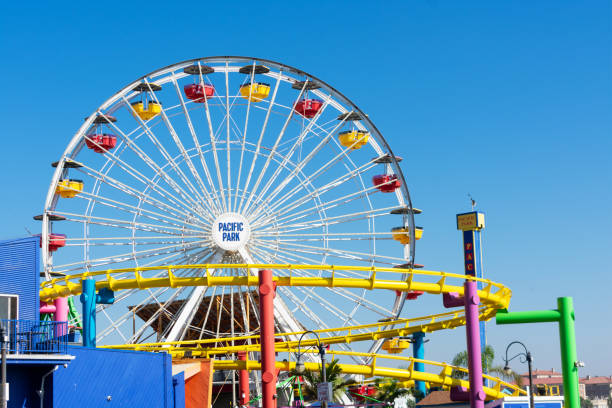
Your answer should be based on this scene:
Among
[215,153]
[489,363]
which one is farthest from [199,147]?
[489,363]

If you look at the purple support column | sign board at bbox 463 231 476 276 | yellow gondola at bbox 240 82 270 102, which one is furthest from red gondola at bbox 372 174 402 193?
sign board at bbox 463 231 476 276

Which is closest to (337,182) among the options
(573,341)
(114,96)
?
(114,96)

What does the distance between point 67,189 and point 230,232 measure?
24.5 feet

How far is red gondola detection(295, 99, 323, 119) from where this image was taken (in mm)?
47125

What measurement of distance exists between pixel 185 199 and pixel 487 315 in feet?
47.9

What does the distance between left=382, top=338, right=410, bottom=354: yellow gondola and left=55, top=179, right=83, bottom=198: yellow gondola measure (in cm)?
1588

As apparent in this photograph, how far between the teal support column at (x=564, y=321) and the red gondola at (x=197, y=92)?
1767 centimetres

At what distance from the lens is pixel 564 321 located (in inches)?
1460

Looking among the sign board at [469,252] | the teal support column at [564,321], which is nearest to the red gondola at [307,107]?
the teal support column at [564,321]

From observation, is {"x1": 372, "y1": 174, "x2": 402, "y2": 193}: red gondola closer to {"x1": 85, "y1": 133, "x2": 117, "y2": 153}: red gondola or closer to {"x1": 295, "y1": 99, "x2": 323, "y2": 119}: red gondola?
{"x1": 295, "y1": 99, "x2": 323, "y2": 119}: red gondola

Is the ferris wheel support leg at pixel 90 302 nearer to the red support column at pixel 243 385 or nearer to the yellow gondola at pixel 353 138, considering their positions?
the red support column at pixel 243 385

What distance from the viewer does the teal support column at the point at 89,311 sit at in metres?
31.3

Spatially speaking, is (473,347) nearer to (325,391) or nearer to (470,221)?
(325,391)

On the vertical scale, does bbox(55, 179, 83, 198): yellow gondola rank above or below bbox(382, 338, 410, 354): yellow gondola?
above
